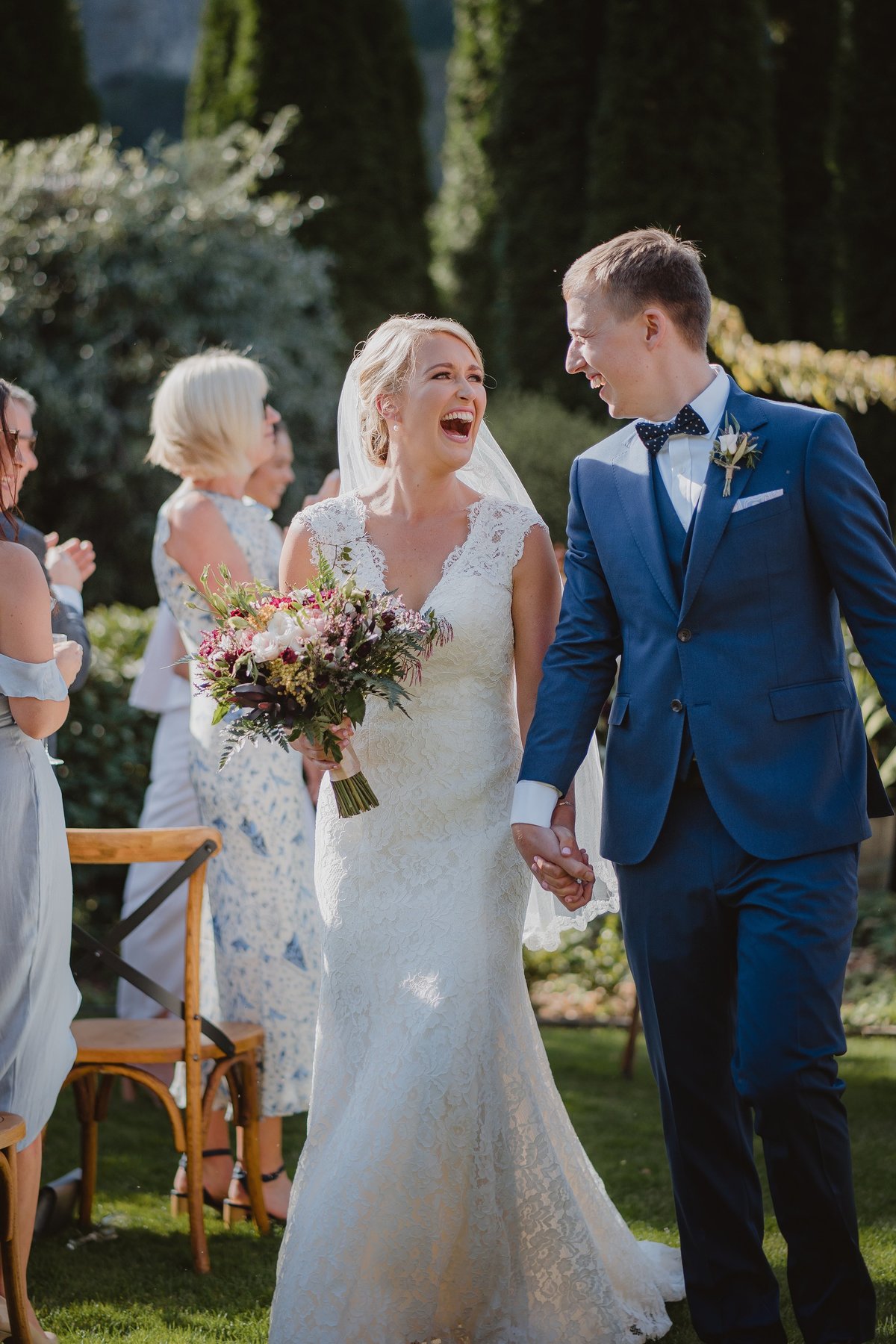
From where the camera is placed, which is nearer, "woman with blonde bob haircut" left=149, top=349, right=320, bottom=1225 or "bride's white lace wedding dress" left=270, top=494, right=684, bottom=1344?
"bride's white lace wedding dress" left=270, top=494, right=684, bottom=1344

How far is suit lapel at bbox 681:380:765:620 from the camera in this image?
10.0 ft

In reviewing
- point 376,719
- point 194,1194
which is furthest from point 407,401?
point 194,1194

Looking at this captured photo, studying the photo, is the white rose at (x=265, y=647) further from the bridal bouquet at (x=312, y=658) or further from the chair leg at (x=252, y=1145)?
the chair leg at (x=252, y=1145)

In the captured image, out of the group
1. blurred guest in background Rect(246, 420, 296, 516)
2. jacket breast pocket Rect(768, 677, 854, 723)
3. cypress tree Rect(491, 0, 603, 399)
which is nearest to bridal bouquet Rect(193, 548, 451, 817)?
jacket breast pocket Rect(768, 677, 854, 723)

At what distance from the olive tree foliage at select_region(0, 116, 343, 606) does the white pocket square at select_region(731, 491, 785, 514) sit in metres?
11.7

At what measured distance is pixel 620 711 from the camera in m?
3.24

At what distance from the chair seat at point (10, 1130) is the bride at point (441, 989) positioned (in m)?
0.69

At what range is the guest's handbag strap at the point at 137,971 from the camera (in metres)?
4.09

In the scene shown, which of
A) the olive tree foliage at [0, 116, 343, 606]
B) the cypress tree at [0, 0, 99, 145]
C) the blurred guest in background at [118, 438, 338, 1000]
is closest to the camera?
the blurred guest in background at [118, 438, 338, 1000]

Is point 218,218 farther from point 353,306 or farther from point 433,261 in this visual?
point 433,261

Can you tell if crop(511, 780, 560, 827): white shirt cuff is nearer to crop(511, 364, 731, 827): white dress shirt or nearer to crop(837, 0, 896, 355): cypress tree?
crop(511, 364, 731, 827): white dress shirt

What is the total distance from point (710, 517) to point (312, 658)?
38.2 inches

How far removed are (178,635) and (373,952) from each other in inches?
115

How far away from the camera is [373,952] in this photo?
3.40 meters
